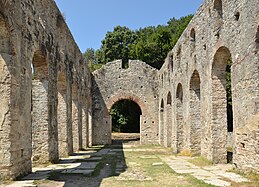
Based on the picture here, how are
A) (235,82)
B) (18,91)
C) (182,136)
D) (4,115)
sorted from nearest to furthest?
(4,115) → (18,91) → (235,82) → (182,136)

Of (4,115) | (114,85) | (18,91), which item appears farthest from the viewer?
(114,85)

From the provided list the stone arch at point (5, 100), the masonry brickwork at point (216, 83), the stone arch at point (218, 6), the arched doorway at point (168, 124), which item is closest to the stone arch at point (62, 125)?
the masonry brickwork at point (216, 83)

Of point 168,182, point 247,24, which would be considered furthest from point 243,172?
point 247,24

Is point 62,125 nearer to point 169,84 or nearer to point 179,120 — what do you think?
point 179,120

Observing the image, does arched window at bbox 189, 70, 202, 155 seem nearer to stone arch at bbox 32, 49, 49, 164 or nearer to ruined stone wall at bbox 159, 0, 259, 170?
ruined stone wall at bbox 159, 0, 259, 170

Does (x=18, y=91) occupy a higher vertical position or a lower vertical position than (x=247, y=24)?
lower

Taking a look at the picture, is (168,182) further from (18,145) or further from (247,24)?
(247,24)

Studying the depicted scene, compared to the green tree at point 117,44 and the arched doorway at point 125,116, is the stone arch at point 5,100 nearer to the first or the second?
the arched doorway at point 125,116

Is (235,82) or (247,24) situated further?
(235,82)

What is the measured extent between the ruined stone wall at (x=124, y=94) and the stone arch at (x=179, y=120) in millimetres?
6421

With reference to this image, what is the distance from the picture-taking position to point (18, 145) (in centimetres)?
705

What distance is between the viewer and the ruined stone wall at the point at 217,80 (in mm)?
7344

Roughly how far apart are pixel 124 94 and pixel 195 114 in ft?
32.0

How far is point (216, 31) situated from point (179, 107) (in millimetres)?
5741
